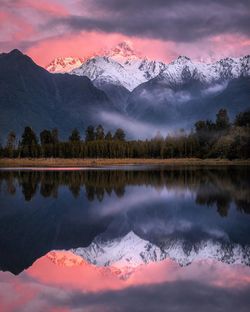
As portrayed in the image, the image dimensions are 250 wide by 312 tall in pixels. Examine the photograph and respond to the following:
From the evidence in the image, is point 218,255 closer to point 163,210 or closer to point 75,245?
point 75,245

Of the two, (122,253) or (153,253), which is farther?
(153,253)

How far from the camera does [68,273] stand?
72.0 ft

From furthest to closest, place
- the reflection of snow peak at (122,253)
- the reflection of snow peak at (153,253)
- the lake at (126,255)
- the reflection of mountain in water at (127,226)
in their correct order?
1. the reflection of mountain in water at (127,226)
2. the reflection of snow peak at (122,253)
3. the reflection of snow peak at (153,253)
4. the lake at (126,255)

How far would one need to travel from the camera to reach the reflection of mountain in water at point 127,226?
25.8 m

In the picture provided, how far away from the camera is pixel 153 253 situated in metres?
26.6

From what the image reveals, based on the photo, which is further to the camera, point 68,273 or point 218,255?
point 218,255

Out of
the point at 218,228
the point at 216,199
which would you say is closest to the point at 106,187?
the point at 216,199

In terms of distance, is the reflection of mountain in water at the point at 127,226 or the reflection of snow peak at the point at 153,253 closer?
the reflection of snow peak at the point at 153,253

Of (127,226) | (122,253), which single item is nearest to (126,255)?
(122,253)

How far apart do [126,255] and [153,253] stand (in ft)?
5.22

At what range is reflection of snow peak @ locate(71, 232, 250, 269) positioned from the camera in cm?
2430

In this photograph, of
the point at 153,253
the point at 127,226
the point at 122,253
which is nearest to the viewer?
the point at 122,253

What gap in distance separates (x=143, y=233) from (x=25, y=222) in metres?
8.74

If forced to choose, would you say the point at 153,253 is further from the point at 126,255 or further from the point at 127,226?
the point at 127,226
